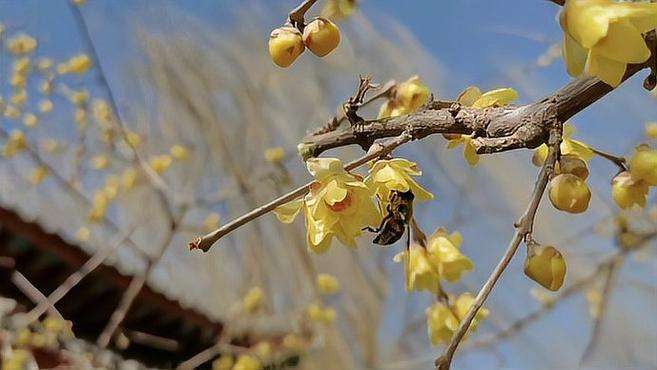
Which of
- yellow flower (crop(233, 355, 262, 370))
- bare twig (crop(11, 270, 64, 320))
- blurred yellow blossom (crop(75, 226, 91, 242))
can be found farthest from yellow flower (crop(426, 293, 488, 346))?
blurred yellow blossom (crop(75, 226, 91, 242))

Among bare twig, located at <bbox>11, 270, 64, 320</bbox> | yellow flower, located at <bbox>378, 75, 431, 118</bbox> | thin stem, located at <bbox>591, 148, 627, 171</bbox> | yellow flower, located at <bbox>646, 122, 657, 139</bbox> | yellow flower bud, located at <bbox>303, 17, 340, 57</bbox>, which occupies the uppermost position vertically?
bare twig, located at <bbox>11, 270, 64, 320</bbox>

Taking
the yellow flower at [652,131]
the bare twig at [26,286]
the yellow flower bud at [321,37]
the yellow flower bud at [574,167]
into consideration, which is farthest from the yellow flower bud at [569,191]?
the bare twig at [26,286]

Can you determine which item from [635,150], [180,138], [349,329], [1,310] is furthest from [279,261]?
[635,150]

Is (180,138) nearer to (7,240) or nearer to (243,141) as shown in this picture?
(243,141)

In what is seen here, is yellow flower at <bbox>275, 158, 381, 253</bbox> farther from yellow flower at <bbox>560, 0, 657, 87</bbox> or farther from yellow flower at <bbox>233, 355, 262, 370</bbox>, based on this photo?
yellow flower at <bbox>233, 355, 262, 370</bbox>

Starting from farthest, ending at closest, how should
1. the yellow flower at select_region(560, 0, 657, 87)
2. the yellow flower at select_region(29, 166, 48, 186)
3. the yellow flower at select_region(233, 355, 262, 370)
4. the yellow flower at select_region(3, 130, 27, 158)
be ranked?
the yellow flower at select_region(29, 166, 48, 186) → the yellow flower at select_region(3, 130, 27, 158) → the yellow flower at select_region(233, 355, 262, 370) → the yellow flower at select_region(560, 0, 657, 87)

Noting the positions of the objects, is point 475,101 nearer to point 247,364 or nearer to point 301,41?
point 301,41

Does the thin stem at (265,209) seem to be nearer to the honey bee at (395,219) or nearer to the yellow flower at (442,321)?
the honey bee at (395,219)

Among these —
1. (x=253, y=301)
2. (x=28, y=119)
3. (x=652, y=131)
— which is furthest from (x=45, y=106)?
(x=652, y=131)
